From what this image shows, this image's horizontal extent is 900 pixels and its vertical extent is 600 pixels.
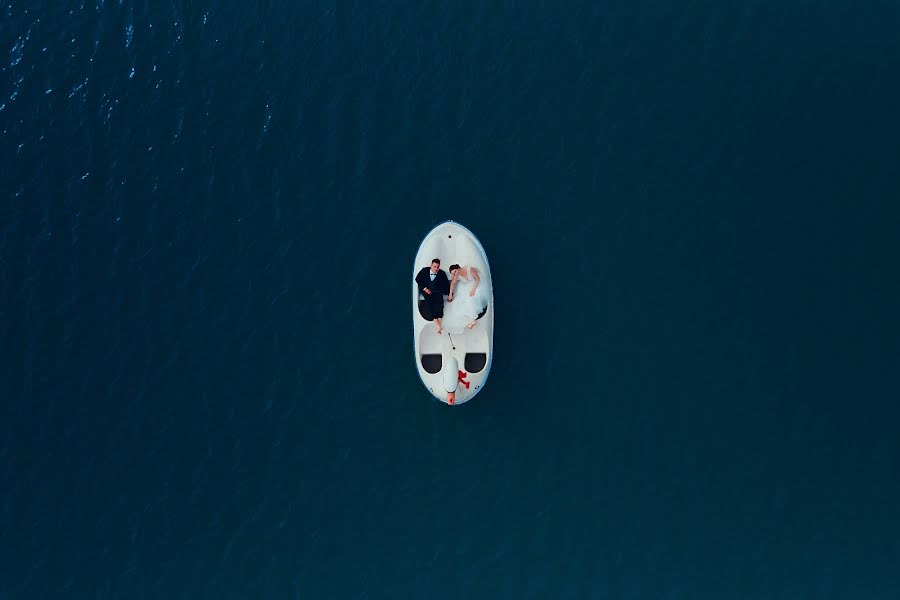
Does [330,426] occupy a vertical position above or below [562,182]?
below

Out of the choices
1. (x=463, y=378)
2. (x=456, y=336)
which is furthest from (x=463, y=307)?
(x=463, y=378)

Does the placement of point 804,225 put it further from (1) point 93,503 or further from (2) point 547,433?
(1) point 93,503

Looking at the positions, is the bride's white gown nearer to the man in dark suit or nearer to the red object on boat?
the man in dark suit

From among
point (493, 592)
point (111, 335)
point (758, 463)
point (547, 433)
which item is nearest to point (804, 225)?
point (758, 463)

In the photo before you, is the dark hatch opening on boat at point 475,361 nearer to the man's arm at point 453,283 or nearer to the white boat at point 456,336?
the white boat at point 456,336

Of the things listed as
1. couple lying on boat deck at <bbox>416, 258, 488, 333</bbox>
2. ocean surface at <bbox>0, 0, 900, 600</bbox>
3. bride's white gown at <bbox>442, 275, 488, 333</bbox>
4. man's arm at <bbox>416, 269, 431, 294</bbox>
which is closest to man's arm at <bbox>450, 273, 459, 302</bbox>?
couple lying on boat deck at <bbox>416, 258, 488, 333</bbox>

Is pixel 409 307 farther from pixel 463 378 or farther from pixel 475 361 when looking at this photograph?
pixel 463 378

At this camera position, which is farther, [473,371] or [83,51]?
[83,51]
